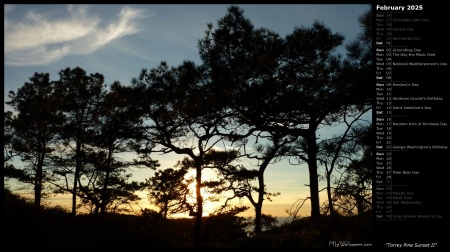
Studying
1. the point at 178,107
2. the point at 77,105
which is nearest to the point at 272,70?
the point at 178,107

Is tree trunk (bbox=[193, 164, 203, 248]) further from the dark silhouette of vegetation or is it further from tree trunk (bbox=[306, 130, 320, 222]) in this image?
tree trunk (bbox=[306, 130, 320, 222])

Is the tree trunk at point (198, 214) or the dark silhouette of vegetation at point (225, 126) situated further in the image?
the tree trunk at point (198, 214)

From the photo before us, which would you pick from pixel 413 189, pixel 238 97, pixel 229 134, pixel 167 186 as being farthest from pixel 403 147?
pixel 167 186

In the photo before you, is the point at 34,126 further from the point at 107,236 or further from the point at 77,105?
the point at 107,236

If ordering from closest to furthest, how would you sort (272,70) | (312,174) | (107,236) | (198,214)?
1. (272,70)
2. (312,174)
3. (107,236)
4. (198,214)

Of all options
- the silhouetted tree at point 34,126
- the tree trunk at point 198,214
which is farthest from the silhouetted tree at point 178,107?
the silhouetted tree at point 34,126

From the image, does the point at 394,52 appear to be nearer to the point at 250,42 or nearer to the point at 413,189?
the point at 413,189

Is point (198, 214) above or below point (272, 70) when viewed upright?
below

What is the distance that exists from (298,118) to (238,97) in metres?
1.78

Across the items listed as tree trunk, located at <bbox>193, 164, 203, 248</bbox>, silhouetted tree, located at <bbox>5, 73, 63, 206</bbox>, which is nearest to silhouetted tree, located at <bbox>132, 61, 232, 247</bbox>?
tree trunk, located at <bbox>193, 164, 203, 248</bbox>

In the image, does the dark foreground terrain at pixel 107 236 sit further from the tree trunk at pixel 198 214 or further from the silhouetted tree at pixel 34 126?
the silhouetted tree at pixel 34 126

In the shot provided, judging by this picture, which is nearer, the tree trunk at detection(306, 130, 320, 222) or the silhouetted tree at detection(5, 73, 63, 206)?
the tree trunk at detection(306, 130, 320, 222)

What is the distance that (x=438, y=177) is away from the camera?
14.9 feet

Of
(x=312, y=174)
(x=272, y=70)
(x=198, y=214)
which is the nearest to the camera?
(x=272, y=70)
